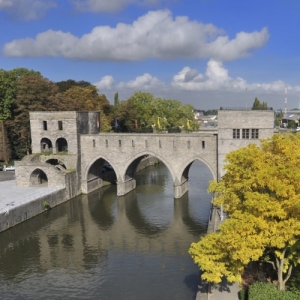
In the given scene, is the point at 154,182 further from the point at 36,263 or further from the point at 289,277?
the point at 289,277

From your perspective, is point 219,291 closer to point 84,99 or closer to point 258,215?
point 258,215

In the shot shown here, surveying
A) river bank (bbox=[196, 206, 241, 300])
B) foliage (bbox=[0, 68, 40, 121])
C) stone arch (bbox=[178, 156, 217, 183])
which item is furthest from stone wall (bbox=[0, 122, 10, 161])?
river bank (bbox=[196, 206, 241, 300])

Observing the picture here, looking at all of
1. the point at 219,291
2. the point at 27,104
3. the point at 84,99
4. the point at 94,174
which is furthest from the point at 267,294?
the point at 84,99

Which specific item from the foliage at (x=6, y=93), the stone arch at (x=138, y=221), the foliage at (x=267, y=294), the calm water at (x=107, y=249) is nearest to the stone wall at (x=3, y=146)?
the foliage at (x=6, y=93)

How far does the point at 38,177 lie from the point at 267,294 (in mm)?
35974

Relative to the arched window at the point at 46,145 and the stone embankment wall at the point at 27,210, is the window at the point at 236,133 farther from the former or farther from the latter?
the arched window at the point at 46,145

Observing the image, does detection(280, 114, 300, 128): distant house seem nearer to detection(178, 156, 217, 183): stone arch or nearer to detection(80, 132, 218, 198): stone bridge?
detection(178, 156, 217, 183): stone arch

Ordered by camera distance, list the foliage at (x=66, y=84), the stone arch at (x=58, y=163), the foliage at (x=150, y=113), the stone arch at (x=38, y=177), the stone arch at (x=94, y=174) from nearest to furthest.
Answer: the stone arch at (x=38, y=177), the stone arch at (x=58, y=163), the stone arch at (x=94, y=174), the foliage at (x=150, y=113), the foliage at (x=66, y=84)

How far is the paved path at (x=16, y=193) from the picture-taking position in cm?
3825

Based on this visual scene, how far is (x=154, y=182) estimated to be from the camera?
58594mm

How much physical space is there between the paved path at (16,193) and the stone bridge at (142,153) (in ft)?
23.3

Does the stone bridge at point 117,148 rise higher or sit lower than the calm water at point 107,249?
higher

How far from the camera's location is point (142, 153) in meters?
47.3

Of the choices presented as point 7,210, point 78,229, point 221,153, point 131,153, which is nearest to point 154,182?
point 131,153
